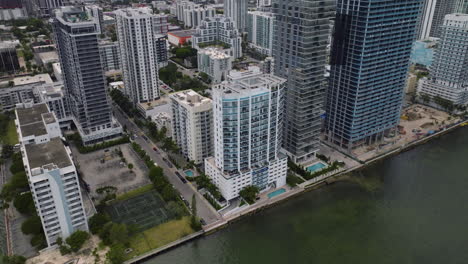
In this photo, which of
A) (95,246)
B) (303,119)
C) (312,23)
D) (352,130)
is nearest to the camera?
(95,246)

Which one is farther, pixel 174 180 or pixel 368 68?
pixel 368 68

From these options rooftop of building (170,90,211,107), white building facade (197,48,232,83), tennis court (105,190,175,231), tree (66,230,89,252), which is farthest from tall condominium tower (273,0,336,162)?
white building facade (197,48,232,83)

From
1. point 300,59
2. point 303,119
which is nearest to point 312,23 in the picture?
point 300,59

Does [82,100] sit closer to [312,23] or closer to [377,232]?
[312,23]

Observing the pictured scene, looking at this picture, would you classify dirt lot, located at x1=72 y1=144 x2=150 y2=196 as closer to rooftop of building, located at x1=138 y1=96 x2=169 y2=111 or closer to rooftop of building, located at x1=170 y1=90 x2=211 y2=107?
rooftop of building, located at x1=138 y1=96 x2=169 y2=111

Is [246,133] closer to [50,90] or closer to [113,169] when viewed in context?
[113,169]

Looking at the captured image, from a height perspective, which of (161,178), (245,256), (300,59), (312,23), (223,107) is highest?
(312,23)

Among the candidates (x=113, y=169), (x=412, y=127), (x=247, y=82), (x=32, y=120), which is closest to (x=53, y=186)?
(x=32, y=120)

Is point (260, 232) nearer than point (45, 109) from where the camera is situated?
Yes
